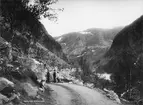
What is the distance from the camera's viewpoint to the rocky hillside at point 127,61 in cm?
7297

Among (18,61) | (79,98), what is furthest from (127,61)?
(18,61)

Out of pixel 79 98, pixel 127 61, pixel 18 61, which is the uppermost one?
pixel 18 61

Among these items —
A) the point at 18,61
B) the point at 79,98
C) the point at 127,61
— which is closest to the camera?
the point at 18,61

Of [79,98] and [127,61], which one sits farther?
[127,61]

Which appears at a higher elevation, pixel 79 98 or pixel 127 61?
pixel 127 61

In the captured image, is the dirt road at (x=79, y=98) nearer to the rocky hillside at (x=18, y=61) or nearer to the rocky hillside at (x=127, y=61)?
the rocky hillside at (x=18, y=61)

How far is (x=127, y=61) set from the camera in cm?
8556

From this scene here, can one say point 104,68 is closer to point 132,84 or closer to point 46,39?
point 132,84

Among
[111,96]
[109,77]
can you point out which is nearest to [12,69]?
[111,96]

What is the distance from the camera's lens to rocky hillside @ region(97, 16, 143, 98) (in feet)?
239

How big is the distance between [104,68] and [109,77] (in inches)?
537

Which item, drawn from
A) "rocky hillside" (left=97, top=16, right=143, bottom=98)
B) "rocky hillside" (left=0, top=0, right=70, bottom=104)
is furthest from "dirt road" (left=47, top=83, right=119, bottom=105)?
"rocky hillside" (left=97, top=16, right=143, bottom=98)

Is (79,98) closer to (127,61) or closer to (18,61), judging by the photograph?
(18,61)

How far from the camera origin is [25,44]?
184ft
